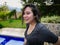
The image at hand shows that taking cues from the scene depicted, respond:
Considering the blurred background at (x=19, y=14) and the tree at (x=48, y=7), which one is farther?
the tree at (x=48, y=7)

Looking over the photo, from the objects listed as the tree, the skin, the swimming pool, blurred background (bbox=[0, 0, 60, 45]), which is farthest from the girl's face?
the tree

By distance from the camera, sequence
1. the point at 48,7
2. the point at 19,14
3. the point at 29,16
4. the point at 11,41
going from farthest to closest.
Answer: the point at 19,14 → the point at 48,7 → the point at 11,41 → the point at 29,16

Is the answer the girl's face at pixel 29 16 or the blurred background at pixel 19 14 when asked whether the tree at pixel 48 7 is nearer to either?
the blurred background at pixel 19 14

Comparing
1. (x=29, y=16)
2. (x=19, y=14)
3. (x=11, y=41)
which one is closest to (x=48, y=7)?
(x=11, y=41)

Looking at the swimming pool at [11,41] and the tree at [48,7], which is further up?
the tree at [48,7]

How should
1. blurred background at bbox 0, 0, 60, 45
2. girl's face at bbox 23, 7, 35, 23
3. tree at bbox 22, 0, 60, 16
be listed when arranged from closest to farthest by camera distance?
girl's face at bbox 23, 7, 35, 23 < blurred background at bbox 0, 0, 60, 45 < tree at bbox 22, 0, 60, 16

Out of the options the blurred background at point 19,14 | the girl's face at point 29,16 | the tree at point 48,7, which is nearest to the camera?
the girl's face at point 29,16

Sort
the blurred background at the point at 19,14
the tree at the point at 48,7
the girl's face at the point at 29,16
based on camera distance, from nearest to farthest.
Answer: the girl's face at the point at 29,16 < the blurred background at the point at 19,14 < the tree at the point at 48,7

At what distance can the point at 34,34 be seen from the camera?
1761 millimetres

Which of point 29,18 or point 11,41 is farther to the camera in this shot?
point 11,41

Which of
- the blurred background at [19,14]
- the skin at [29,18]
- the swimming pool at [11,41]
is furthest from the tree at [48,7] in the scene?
the skin at [29,18]

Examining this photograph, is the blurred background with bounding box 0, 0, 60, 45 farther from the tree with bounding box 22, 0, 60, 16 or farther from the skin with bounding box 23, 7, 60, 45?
the skin with bounding box 23, 7, 60, 45

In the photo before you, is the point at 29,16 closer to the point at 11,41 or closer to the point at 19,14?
the point at 11,41

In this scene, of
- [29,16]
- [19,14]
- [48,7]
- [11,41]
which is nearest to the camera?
[29,16]
